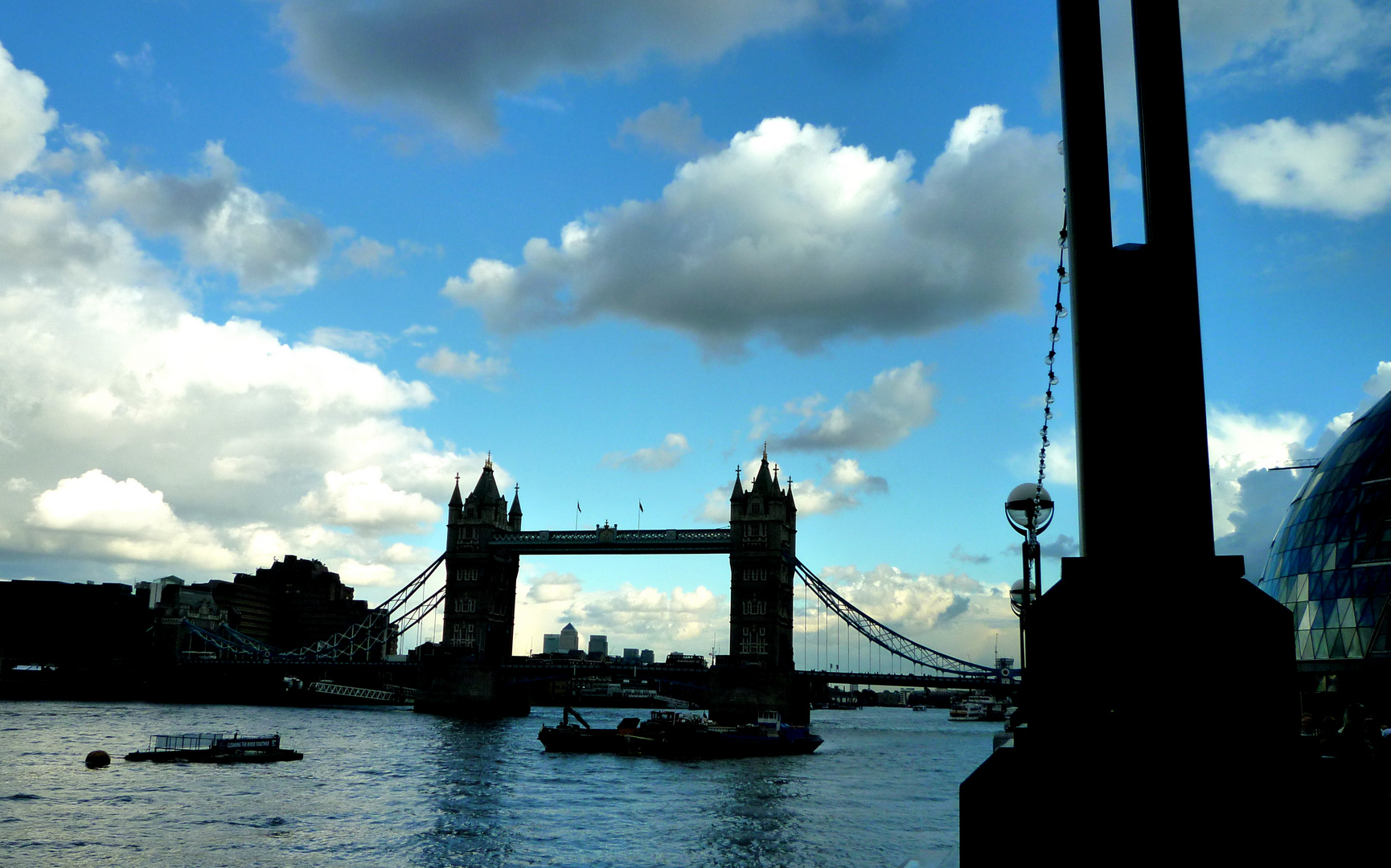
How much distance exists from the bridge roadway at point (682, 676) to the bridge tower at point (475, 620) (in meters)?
3.33

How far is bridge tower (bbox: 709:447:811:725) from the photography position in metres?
106

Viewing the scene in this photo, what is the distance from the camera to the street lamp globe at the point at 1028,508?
52.5 feet

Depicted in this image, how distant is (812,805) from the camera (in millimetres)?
48469

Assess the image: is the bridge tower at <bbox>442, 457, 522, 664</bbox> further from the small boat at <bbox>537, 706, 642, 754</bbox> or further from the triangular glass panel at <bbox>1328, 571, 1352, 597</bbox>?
the triangular glass panel at <bbox>1328, 571, 1352, 597</bbox>

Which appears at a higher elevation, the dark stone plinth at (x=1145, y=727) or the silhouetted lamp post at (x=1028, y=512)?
the silhouetted lamp post at (x=1028, y=512)

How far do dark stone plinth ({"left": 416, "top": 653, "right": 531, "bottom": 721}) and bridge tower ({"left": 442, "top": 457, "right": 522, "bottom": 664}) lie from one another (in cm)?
376

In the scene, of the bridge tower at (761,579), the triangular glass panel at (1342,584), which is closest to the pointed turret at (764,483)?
the bridge tower at (761,579)

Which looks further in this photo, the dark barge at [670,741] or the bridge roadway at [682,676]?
the bridge roadway at [682,676]

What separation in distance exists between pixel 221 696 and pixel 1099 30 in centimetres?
15384

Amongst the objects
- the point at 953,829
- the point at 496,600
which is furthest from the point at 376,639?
the point at 953,829

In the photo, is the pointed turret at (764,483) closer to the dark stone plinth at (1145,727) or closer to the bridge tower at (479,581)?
the bridge tower at (479,581)

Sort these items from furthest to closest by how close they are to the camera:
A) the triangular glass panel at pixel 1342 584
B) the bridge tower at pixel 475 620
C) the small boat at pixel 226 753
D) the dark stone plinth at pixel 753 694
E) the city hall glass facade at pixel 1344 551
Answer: the bridge tower at pixel 475 620, the dark stone plinth at pixel 753 694, the small boat at pixel 226 753, the triangular glass panel at pixel 1342 584, the city hall glass facade at pixel 1344 551

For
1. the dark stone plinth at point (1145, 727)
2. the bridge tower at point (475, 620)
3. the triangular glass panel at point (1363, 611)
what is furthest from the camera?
the bridge tower at point (475, 620)

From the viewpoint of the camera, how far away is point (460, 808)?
147ft
